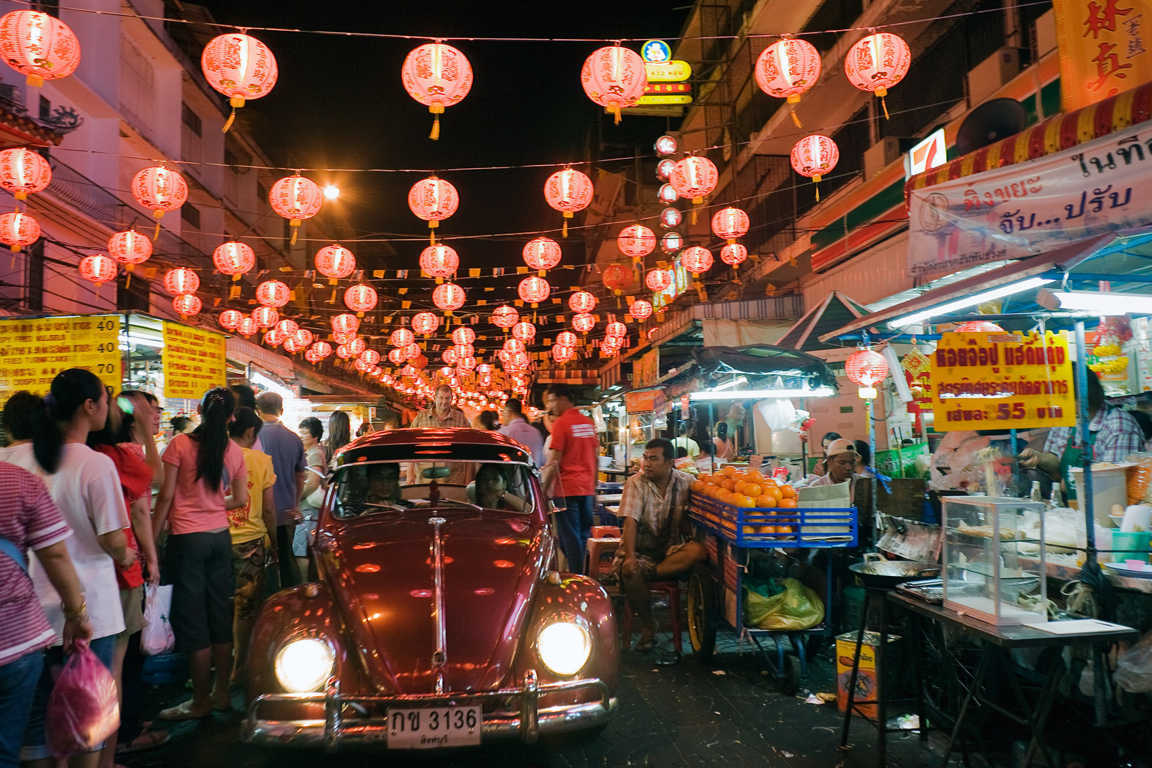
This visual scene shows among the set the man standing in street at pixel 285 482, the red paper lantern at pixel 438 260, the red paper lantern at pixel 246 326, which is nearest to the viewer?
the man standing in street at pixel 285 482

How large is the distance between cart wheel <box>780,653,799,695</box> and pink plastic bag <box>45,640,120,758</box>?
4.52m

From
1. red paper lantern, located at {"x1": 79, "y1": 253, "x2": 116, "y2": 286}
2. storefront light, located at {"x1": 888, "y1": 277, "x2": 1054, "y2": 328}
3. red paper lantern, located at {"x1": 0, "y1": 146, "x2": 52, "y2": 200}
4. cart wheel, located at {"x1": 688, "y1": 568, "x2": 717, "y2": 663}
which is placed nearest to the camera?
storefront light, located at {"x1": 888, "y1": 277, "x2": 1054, "y2": 328}

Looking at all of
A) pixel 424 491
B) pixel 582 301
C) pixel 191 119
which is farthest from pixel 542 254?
pixel 191 119

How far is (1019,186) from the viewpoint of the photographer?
17.5 feet

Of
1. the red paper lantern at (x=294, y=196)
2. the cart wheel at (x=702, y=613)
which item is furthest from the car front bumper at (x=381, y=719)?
the red paper lantern at (x=294, y=196)

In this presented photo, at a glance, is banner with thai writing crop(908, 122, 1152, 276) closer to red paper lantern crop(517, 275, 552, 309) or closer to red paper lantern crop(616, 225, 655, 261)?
red paper lantern crop(616, 225, 655, 261)

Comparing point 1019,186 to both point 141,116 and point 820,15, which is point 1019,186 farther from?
point 141,116

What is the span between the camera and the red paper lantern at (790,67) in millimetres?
8609

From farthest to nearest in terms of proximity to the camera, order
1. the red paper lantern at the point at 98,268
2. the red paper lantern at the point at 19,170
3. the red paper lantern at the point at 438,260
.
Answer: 1. the red paper lantern at the point at 438,260
2. the red paper lantern at the point at 98,268
3. the red paper lantern at the point at 19,170

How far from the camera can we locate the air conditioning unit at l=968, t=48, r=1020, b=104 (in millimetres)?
11109

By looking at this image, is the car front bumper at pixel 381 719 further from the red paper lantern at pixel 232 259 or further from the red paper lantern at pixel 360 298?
the red paper lantern at pixel 360 298

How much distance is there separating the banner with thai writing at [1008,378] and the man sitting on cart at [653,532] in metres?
2.62

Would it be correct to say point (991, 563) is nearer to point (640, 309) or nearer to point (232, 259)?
point (232, 259)

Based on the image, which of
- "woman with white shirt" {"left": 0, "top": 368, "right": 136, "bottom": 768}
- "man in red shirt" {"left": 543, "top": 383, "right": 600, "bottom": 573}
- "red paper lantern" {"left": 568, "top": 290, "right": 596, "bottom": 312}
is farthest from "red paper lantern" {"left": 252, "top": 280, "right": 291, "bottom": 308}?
"woman with white shirt" {"left": 0, "top": 368, "right": 136, "bottom": 768}
